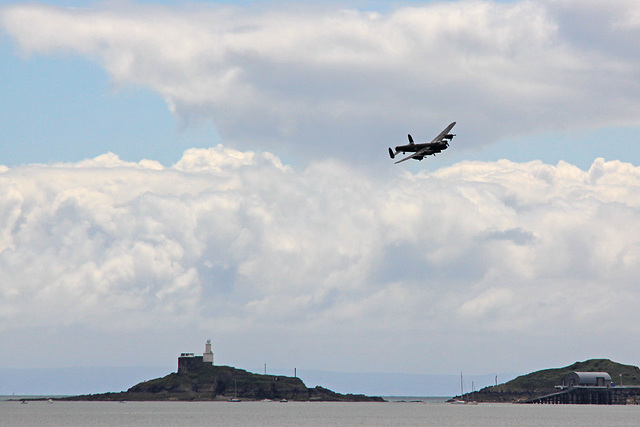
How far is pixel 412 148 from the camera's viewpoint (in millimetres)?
97688

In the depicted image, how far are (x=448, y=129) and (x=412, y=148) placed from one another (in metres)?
Answer: 6.20

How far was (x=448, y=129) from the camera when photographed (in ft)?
332
